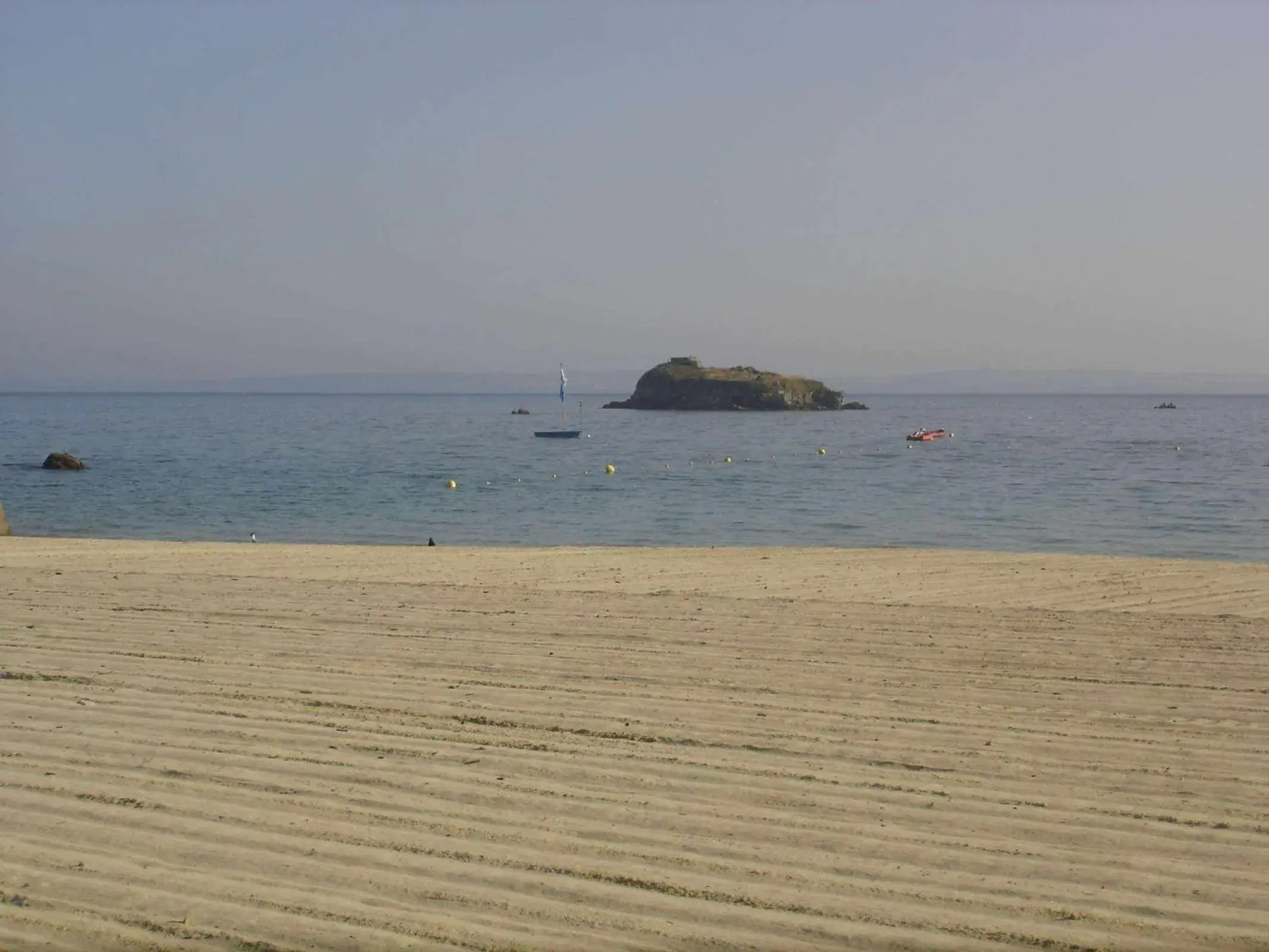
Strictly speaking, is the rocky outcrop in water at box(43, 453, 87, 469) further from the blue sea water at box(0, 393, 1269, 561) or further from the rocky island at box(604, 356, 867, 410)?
the rocky island at box(604, 356, 867, 410)

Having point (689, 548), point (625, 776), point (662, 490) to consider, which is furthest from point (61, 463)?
point (625, 776)

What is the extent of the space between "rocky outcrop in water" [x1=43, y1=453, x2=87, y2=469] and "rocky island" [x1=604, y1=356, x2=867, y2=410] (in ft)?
345

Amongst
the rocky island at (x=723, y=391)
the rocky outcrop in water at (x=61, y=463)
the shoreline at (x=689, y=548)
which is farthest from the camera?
the rocky island at (x=723, y=391)

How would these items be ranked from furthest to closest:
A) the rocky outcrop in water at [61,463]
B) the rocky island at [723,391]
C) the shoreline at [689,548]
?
the rocky island at [723,391], the rocky outcrop in water at [61,463], the shoreline at [689,548]

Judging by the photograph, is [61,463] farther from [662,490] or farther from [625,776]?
[625,776]

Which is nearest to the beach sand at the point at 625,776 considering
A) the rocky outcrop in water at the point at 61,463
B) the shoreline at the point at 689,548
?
the shoreline at the point at 689,548

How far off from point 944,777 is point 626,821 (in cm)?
163

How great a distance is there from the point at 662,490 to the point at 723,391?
361ft

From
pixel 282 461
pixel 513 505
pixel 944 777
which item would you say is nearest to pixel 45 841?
pixel 944 777

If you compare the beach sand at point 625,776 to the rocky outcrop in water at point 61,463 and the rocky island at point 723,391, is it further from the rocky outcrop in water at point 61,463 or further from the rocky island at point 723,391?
the rocky island at point 723,391

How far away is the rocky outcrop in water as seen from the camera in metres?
43.1

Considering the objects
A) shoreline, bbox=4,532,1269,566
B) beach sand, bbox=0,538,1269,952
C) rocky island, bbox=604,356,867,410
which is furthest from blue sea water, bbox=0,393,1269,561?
rocky island, bbox=604,356,867,410

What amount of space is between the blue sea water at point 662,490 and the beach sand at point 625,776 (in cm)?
1382

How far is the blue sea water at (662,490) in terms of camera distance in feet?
80.4
